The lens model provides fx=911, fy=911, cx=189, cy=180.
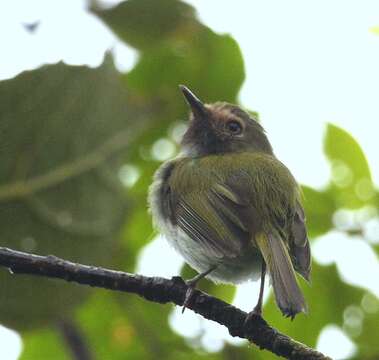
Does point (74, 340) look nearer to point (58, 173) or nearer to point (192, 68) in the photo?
point (58, 173)

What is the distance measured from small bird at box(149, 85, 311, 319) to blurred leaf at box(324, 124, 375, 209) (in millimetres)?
254

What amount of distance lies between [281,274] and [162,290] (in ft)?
2.17

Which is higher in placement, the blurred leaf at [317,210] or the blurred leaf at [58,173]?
the blurred leaf at [317,210]

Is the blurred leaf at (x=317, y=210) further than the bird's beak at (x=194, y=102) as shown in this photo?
No

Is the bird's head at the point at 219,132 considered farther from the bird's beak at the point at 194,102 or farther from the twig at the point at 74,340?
the twig at the point at 74,340

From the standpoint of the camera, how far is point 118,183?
408cm

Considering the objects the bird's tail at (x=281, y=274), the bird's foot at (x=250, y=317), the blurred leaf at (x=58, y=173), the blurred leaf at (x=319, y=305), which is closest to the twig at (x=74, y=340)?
the blurred leaf at (x=58, y=173)

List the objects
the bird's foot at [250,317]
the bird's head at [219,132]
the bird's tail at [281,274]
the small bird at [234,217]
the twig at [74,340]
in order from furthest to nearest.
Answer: the bird's head at [219,132]
the twig at [74,340]
the small bird at [234,217]
the bird's tail at [281,274]
the bird's foot at [250,317]

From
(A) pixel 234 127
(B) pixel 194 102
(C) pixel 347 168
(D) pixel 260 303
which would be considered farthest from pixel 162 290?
(A) pixel 234 127

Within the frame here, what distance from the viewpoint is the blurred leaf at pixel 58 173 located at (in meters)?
3.69

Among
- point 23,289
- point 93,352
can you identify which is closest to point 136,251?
point 93,352

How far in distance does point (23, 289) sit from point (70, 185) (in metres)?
0.52

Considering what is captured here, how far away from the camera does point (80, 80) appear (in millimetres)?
4059

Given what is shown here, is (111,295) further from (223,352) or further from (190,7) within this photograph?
(190,7)
